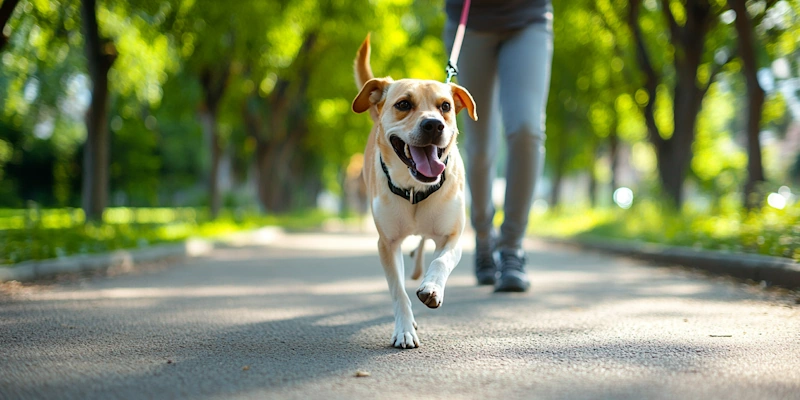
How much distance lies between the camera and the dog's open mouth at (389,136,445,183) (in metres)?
4.12

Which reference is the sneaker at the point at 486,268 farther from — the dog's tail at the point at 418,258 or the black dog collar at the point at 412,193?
the black dog collar at the point at 412,193

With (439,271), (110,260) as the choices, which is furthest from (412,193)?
(110,260)

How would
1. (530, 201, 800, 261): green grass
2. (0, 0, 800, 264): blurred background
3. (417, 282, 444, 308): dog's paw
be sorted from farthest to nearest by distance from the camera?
(0, 0, 800, 264): blurred background → (530, 201, 800, 261): green grass → (417, 282, 444, 308): dog's paw

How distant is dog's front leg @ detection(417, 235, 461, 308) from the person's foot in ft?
5.34

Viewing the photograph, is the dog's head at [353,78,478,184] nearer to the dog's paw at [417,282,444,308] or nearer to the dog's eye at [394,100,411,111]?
the dog's eye at [394,100,411,111]

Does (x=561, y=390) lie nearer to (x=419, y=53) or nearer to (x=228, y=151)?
(x=419, y=53)

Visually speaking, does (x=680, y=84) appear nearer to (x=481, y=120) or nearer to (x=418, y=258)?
(x=481, y=120)

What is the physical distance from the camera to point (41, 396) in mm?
2865

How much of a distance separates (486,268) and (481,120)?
1.25m

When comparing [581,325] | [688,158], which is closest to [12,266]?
[581,325]

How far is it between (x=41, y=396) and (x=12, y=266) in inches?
194

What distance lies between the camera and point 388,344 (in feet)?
13.1

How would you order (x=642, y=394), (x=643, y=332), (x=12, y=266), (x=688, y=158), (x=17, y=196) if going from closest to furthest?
1. (x=642, y=394)
2. (x=643, y=332)
3. (x=12, y=266)
4. (x=688, y=158)
5. (x=17, y=196)

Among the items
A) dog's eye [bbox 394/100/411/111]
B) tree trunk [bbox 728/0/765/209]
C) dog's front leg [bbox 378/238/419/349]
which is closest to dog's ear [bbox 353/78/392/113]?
dog's eye [bbox 394/100/411/111]
